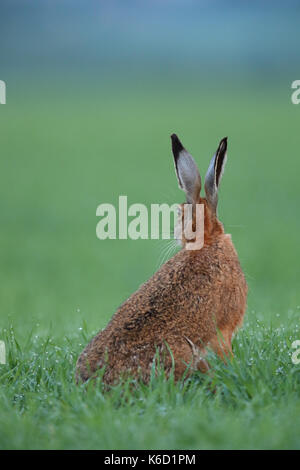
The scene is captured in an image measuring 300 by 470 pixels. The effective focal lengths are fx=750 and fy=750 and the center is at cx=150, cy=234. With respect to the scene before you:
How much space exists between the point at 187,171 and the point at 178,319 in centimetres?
120

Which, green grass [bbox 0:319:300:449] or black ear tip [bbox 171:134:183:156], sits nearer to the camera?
green grass [bbox 0:319:300:449]

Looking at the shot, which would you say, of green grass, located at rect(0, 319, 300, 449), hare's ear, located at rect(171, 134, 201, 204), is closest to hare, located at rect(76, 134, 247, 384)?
hare's ear, located at rect(171, 134, 201, 204)

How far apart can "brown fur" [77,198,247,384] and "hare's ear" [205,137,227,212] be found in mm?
95

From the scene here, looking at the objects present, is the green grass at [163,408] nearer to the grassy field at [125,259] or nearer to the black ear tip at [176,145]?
the grassy field at [125,259]

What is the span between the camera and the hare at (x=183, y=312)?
17.7 ft

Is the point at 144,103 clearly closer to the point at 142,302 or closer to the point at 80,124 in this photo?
the point at 80,124

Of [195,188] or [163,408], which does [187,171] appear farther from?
[163,408]

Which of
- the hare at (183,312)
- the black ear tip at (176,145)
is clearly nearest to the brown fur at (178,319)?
the hare at (183,312)

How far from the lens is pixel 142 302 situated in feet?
18.5

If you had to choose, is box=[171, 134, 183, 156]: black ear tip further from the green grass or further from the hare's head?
the green grass

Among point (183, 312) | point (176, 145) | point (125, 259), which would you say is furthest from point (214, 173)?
point (125, 259)

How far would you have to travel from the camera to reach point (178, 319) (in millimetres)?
5504

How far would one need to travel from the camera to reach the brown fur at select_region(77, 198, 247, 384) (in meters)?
5.38

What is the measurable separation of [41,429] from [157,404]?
30.5 inches
